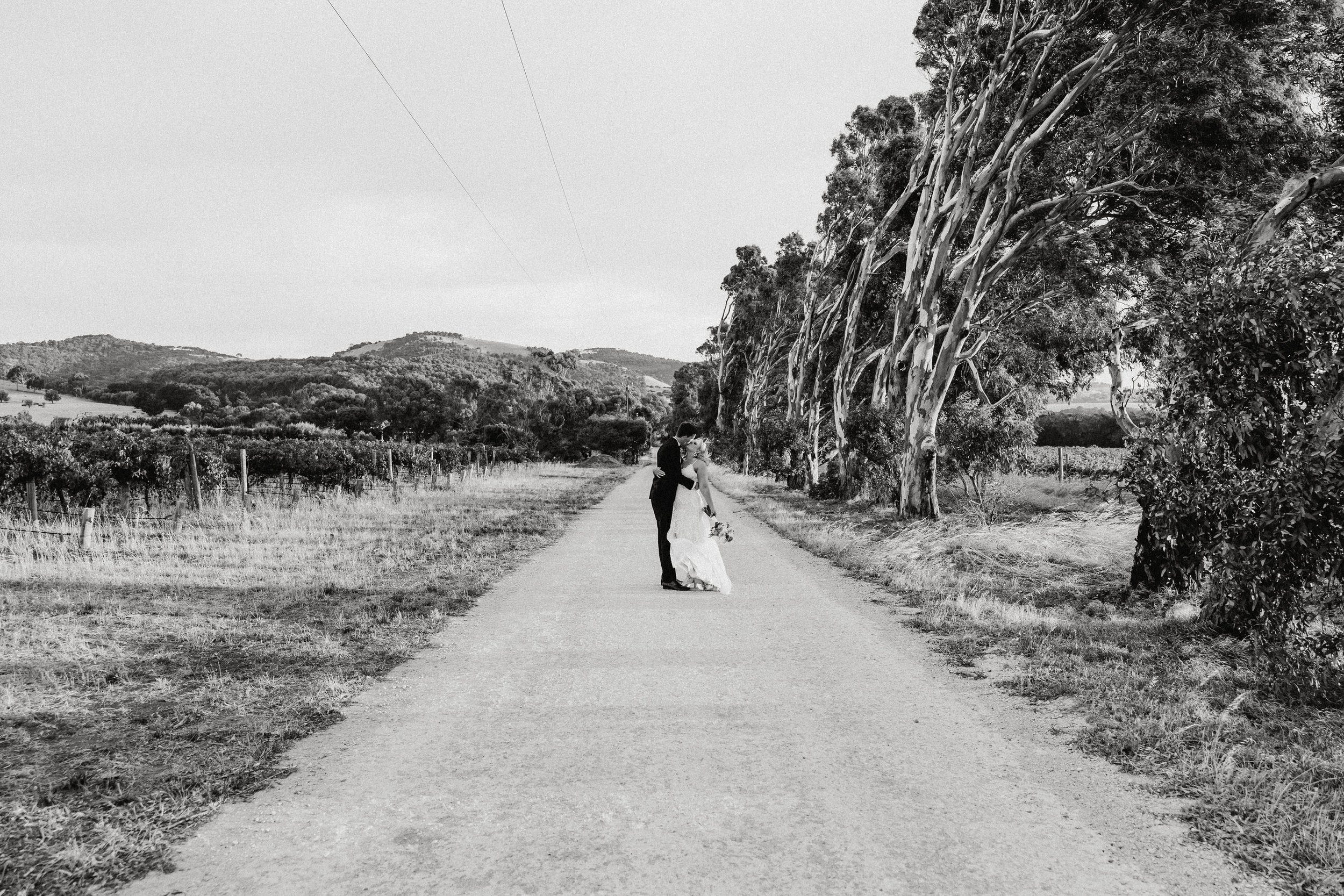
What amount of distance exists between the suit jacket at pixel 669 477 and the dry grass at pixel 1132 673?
9.61 ft

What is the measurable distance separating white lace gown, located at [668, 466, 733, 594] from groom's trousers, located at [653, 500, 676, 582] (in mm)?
62

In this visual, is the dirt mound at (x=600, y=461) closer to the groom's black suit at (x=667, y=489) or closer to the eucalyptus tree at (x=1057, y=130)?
the eucalyptus tree at (x=1057, y=130)

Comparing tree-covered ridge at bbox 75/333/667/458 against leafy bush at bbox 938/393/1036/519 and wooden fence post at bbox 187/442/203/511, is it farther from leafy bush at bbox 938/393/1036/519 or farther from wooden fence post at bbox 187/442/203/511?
leafy bush at bbox 938/393/1036/519

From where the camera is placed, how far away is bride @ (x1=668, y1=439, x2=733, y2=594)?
1037cm

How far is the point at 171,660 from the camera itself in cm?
690

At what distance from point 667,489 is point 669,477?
15 centimetres

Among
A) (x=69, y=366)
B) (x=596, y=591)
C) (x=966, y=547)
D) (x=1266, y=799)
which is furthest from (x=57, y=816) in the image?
(x=69, y=366)

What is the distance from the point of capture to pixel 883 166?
2767 cm

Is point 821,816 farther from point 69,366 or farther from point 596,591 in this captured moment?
point 69,366

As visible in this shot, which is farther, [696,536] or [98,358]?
[98,358]

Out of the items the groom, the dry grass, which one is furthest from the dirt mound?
the groom

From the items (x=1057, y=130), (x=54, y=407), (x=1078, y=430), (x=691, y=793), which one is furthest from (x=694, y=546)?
(x=54, y=407)

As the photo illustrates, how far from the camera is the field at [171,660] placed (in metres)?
3.83

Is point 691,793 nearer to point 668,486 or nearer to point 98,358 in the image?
point 668,486
